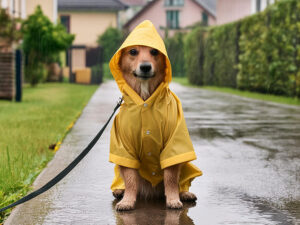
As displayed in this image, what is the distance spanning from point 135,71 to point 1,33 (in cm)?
1297

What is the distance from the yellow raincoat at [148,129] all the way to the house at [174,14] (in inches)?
1945

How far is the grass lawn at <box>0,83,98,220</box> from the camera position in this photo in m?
Answer: 5.20

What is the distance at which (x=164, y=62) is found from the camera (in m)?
4.23

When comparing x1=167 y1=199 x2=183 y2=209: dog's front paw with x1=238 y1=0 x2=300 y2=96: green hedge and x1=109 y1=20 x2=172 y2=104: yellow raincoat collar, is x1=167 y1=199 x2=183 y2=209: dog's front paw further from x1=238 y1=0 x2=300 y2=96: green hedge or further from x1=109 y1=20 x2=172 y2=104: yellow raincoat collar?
x1=238 y1=0 x2=300 y2=96: green hedge

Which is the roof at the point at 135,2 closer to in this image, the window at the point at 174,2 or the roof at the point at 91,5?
the window at the point at 174,2

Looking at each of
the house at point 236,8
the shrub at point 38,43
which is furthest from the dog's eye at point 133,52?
the house at point 236,8

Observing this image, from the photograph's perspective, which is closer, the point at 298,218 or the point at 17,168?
the point at 298,218

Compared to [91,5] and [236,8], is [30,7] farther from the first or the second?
[91,5]

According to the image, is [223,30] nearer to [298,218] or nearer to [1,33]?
[1,33]

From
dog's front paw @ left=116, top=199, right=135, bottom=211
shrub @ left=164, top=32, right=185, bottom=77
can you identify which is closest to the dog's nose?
dog's front paw @ left=116, top=199, right=135, bottom=211

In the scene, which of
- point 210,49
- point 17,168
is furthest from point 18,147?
point 210,49

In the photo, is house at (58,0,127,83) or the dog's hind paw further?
house at (58,0,127,83)

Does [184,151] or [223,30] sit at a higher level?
[223,30]

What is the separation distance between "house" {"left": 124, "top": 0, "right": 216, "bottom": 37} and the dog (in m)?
49.4
